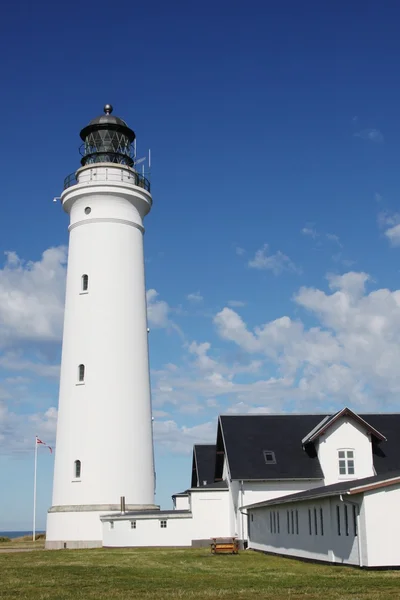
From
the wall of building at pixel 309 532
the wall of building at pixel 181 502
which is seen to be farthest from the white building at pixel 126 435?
the wall of building at pixel 181 502

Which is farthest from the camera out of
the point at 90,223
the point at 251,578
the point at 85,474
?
the point at 90,223

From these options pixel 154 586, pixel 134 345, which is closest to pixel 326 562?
pixel 154 586

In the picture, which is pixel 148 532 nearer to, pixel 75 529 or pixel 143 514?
pixel 143 514

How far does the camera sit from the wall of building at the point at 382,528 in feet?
72.6

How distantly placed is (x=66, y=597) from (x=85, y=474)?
1994cm

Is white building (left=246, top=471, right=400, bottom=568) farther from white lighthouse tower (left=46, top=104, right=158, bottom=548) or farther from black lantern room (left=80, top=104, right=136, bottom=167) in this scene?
black lantern room (left=80, top=104, right=136, bottom=167)

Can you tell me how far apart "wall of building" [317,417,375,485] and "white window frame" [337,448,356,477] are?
100mm

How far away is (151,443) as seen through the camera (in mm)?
38781

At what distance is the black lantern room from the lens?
136 ft

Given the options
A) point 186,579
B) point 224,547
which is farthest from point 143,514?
point 186,579

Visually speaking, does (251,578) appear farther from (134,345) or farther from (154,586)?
(134,345)

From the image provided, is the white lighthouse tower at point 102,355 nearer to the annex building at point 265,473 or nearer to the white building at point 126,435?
the white building at point 126,435

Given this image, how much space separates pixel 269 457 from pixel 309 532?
37.7ft

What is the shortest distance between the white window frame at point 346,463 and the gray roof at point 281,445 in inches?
43.3
